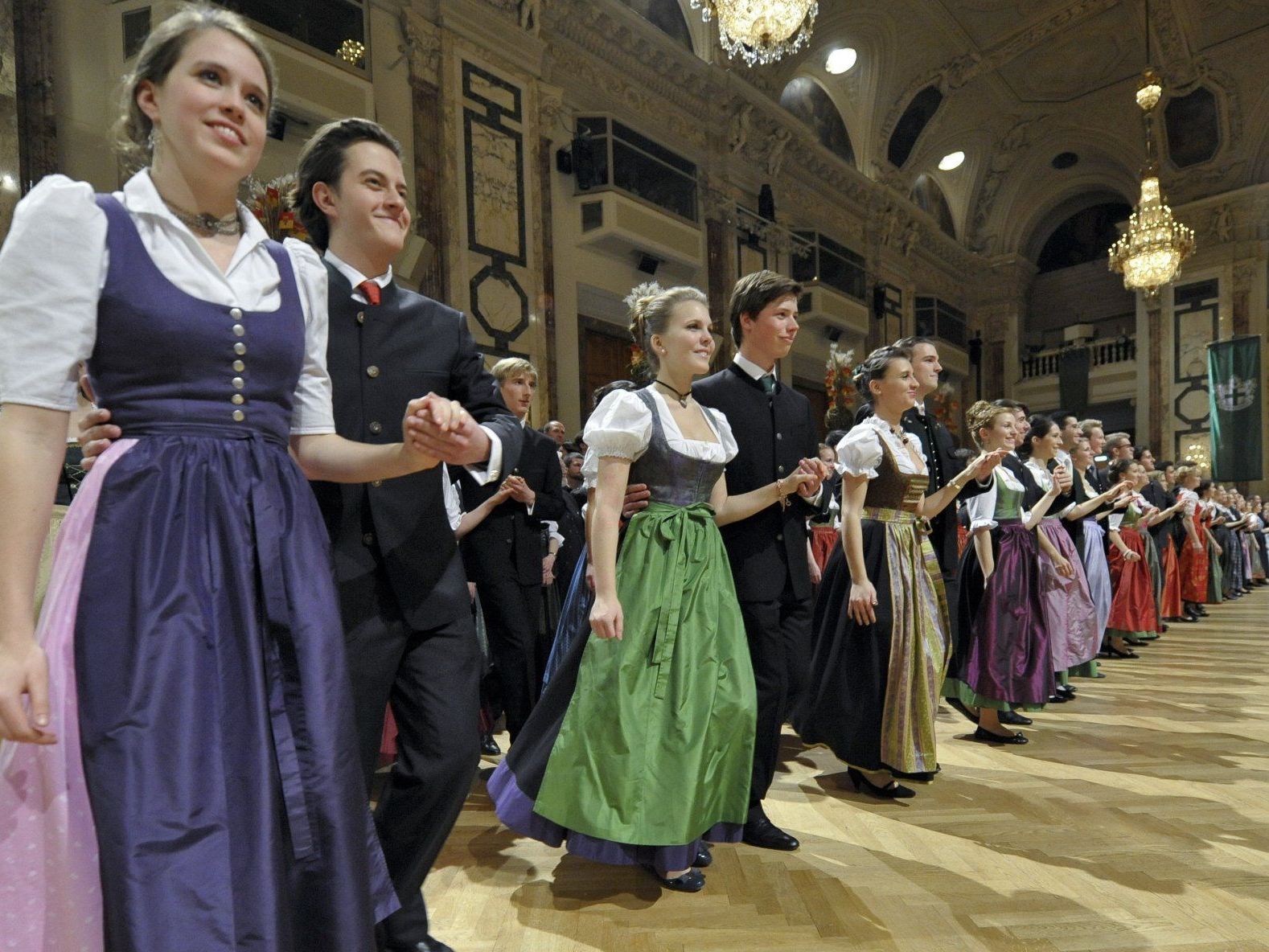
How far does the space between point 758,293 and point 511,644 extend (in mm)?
1542

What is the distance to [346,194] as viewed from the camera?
1.70 m

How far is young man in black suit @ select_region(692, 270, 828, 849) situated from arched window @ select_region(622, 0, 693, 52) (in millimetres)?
8131

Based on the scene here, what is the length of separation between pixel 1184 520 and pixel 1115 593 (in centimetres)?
347

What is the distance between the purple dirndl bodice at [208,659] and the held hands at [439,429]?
0.19 meters

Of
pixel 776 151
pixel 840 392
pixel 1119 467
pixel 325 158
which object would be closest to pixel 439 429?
pixel 325 158

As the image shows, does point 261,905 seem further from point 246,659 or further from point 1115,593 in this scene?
point 1115,593

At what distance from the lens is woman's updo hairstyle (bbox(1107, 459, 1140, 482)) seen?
653 centimetres

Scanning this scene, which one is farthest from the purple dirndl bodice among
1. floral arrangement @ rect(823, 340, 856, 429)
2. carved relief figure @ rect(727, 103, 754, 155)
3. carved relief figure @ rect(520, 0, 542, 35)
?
floral arrangement @ rect(823, 340, 856, 429)

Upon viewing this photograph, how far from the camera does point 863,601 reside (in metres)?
2.98

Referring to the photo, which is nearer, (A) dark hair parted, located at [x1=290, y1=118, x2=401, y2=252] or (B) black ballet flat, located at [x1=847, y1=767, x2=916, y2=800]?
(A) dark hair parted, located at [x1=290, y1=118, x2=401, y2=252]

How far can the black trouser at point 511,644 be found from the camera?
10.6ft

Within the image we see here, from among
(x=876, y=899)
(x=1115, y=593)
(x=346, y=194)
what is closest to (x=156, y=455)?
(x=346, y=194)

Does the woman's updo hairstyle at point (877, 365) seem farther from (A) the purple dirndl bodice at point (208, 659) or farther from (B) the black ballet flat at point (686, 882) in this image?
(A) the purple dirndl bodice at point (208, 659)

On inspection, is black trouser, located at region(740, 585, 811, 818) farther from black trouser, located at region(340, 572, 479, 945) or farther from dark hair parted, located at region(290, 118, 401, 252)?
dark hair parted, located at region(290, 118, 401, 252)
